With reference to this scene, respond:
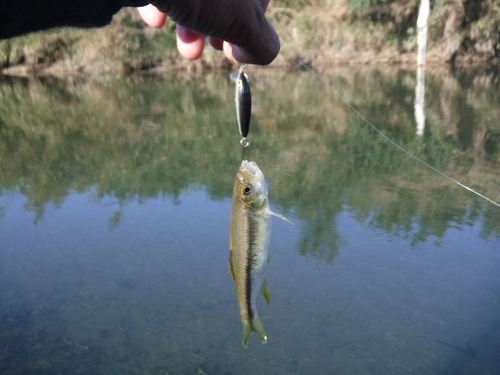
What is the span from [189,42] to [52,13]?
0.46 m

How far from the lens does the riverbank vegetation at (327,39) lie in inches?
498

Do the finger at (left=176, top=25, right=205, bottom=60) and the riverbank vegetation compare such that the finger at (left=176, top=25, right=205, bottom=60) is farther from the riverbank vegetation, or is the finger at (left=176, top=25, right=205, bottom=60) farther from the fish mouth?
the riverbank vegetation

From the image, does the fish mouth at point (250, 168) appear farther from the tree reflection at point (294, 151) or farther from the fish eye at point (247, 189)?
the tree reflection at point (294, 151)

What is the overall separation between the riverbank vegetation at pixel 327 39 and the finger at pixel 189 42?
11.6 metres

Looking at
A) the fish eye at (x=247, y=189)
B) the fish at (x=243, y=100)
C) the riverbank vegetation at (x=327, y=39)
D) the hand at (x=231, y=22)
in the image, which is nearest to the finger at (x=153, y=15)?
the hand at (x=231, y=22)

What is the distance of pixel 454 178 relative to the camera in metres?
4.56

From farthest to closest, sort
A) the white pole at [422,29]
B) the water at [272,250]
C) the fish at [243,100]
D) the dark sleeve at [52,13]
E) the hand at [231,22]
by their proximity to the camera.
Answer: the white pole at [422,29] → the water at [272,250] → the fish at [243,100] → the hand at [231,22] → the dark sleeve at [52,13]

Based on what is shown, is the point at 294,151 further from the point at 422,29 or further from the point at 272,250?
the point at 422,29

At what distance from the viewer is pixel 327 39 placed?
1322 centimetres

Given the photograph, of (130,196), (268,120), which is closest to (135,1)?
(130,196)

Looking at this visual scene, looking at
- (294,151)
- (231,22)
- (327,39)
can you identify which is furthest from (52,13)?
(327,39)

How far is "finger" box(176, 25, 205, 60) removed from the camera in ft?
3.74

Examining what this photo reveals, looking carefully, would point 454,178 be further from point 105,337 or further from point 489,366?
point 105,337

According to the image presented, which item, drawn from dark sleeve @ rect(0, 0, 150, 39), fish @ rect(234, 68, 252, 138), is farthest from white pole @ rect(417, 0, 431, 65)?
dark sleeve @ rect(0, 0, 150, 39)
